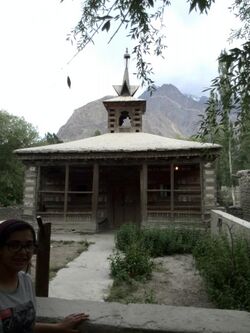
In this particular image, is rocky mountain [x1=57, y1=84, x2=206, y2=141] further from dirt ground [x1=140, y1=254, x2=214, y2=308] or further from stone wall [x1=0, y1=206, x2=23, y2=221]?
dirt ground [x1=140, y1=254, x2=214, y2=308]

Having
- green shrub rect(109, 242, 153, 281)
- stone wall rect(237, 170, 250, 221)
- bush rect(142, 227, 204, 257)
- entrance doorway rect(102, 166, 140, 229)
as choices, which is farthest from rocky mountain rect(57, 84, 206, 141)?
green shrub rect(109, 242, 153, 281)

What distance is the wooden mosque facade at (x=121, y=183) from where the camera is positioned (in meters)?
14.6

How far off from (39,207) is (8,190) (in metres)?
15.8

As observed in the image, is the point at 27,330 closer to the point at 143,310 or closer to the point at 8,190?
the point at 143,310

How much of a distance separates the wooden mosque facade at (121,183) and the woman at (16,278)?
35.8ft

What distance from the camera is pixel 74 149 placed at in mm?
14984

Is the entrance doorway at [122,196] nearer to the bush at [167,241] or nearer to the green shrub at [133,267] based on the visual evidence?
the bush at [167,241]

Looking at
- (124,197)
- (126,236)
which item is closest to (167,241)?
(126,236)

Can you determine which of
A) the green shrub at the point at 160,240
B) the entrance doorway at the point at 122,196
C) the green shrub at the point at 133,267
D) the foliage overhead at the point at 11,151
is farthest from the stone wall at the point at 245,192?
the foliage overhead at the point at 11,151

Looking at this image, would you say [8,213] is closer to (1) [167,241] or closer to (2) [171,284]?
(1) [167,241]

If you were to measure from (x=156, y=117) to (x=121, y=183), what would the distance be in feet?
357

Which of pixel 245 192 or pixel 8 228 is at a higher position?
pixel 245 192

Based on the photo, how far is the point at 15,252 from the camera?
1884mm

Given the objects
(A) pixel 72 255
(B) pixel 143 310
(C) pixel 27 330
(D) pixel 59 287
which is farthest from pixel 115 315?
(A) pixel 72 255
